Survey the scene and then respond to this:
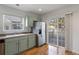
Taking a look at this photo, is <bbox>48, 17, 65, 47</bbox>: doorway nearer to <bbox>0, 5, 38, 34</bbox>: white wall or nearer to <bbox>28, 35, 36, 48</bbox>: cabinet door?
<bbox>28, 35, 36, 48</bbox>: cabinet door

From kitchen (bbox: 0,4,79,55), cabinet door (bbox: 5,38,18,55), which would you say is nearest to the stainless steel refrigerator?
kitchen (bbox: 0,4,79,55)

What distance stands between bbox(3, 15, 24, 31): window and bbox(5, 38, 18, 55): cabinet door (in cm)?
92

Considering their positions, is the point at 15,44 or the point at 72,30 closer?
the point at 15,44

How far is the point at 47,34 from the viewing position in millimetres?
5957

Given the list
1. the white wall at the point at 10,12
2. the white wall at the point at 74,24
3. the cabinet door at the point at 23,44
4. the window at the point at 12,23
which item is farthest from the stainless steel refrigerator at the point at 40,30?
the white wall at the point at 74,24

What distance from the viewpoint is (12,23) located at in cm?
453

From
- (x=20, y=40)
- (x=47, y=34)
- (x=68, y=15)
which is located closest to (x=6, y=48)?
(x=20, y=40)

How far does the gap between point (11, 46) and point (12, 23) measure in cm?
151

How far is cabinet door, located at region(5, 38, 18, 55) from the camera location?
3.16m

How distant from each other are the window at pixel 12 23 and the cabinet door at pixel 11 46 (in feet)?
3.00

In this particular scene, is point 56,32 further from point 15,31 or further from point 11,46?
point 11,46

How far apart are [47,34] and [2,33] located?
2914mm

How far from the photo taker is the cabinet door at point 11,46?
10.4 ft
